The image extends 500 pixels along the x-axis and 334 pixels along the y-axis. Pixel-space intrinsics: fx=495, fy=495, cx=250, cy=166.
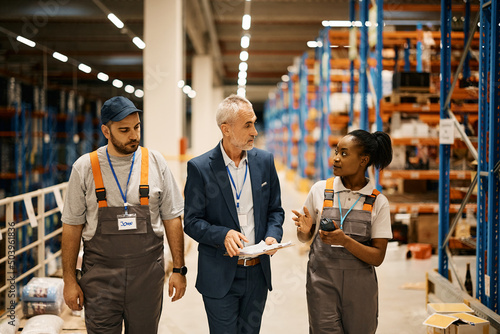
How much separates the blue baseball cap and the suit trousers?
3.05ft

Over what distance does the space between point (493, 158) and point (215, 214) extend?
2247mm

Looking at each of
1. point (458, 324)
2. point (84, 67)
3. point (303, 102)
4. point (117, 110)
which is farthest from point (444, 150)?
point (84, 67)

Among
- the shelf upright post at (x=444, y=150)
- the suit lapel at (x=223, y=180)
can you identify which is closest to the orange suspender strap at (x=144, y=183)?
the suit lapel at (x=223, y=180)

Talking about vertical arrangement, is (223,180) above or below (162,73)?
below

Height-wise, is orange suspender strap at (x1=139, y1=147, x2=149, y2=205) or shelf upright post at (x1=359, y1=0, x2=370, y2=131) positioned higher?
shelf upright post at (x1=359, y1=0, x2=370, y2=131)

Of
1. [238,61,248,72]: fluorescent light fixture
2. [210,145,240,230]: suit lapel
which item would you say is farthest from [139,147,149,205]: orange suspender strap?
[238,61,248,72]: fluorescent light fixture

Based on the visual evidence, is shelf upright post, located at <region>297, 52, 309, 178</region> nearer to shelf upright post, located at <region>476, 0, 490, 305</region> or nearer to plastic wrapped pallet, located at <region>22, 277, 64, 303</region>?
shelf upright post, located at <region>476, 0, 490, 305</region>

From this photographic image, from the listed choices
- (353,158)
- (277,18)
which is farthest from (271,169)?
(277,18)

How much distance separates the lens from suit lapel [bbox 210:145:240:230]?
2.43 metres

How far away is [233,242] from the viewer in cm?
224

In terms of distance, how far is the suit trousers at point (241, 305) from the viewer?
2.42 meters

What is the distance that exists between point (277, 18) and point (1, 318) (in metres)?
10.6

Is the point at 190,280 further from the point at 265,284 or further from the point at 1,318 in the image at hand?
the point at 265,284

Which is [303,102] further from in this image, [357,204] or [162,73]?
[357,204]
